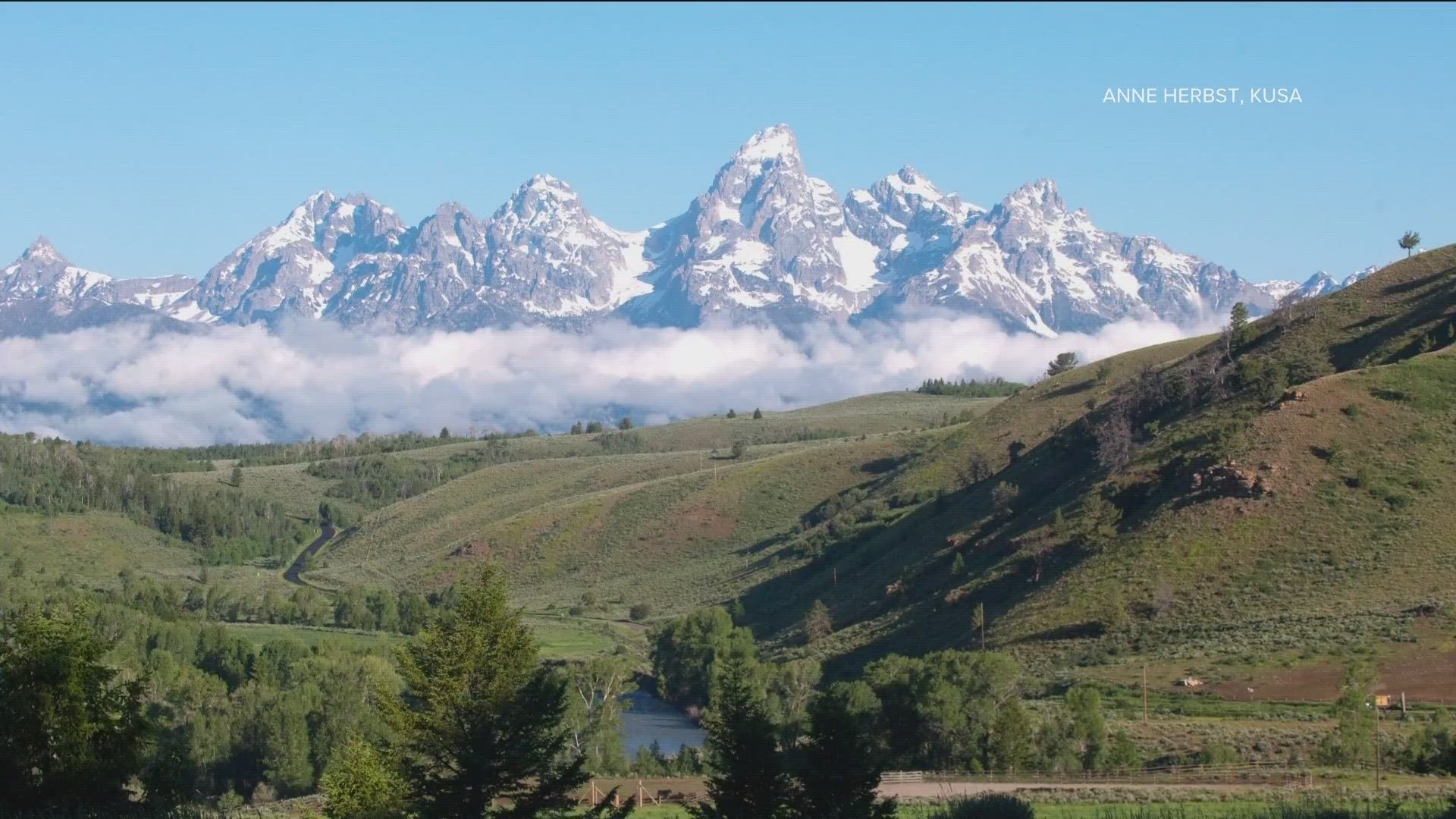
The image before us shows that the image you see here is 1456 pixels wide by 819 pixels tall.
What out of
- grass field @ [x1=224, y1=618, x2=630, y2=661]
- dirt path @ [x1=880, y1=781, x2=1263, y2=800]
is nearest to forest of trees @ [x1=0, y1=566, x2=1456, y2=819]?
dirt path @ [x1=880, y1=781, x2=1263, y2=800]

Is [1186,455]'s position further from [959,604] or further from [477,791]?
[477,791]

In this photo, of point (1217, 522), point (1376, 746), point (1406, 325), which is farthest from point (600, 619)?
point (1376, 746)

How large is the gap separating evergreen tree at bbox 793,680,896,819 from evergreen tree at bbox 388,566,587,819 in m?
5.79

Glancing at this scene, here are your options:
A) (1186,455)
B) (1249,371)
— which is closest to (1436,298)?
(1249,371)

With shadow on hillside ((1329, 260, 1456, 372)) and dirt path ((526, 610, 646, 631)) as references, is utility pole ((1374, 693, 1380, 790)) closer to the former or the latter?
shadow on hillside ((1329, 260, 1456, 372))

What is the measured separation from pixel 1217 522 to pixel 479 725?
7085 cm

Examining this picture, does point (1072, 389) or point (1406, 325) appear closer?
point (1406, 325)

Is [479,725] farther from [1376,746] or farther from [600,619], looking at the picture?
[600,619]

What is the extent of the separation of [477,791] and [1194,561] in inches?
2656

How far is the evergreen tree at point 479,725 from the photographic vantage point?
40.5 meters

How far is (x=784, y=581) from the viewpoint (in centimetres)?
15450

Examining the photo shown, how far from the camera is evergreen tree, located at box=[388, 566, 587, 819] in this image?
4050cm

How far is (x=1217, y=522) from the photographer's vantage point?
333ft

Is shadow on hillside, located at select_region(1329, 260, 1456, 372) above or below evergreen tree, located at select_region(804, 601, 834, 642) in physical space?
above
